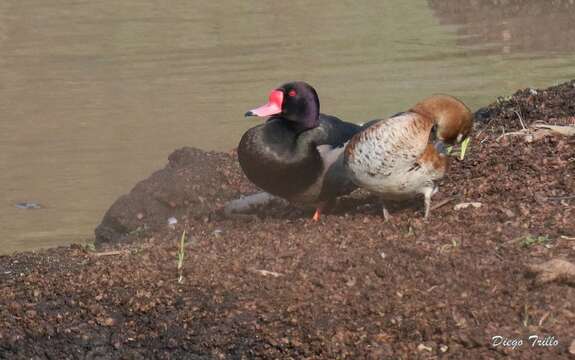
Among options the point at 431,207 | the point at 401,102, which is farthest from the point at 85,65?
the point at 431,207

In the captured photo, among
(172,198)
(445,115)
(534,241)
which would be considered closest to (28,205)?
(172,198)

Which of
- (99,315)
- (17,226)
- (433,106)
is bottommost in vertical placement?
(17,226)

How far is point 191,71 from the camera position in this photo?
16766mm

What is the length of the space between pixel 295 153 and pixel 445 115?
3.89 ft

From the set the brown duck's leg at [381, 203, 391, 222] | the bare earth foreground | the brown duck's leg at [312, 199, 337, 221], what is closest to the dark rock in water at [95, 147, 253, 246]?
the brown duck's leg at [312, 199, 337, 221]

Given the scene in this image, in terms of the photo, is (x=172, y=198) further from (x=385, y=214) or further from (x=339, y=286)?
(x=339, y=286)

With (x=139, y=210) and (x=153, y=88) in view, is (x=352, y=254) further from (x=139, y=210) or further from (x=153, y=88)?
(x=153, y=88)

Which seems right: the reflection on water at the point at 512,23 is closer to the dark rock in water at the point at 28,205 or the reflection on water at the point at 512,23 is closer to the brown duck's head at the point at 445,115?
the dark rock in water at the point at 28,205

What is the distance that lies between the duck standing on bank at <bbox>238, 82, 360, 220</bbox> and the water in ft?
9.55

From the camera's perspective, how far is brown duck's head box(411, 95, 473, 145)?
607 cm

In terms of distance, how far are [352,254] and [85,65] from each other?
520 inches

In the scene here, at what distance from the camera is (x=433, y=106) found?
20.0 feet

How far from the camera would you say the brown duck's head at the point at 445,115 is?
239 inches

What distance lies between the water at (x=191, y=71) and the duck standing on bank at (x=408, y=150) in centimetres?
392
